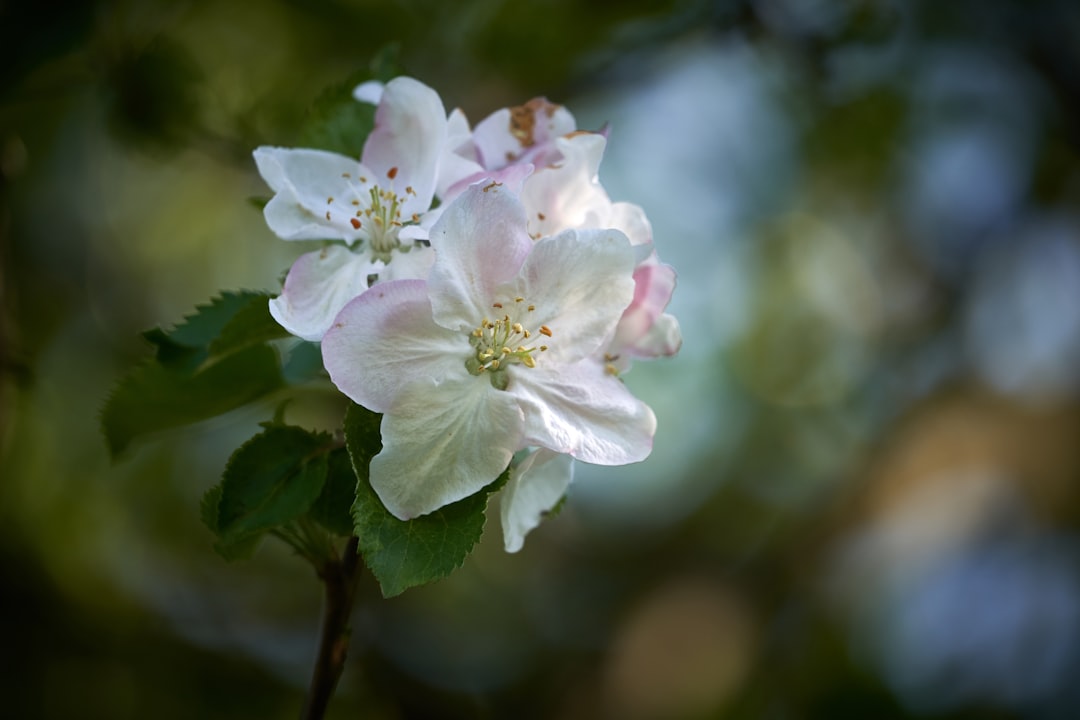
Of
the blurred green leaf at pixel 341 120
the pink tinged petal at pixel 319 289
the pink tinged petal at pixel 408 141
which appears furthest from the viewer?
the blurred green leaf at pixel 341 120

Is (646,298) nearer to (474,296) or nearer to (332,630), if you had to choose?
(474,296)

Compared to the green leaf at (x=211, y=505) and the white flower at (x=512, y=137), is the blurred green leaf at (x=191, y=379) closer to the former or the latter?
the green leaf at (x=211, y=505)

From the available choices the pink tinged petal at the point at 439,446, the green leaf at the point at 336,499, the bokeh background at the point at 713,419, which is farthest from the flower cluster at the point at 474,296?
the bokeh background at the point at 713,419

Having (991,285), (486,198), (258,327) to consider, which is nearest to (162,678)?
(258,327)

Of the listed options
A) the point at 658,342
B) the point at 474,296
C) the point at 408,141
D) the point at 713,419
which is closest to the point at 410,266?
the point at 474,296

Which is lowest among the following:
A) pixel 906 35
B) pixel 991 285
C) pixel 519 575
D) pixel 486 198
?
pixel 486 198

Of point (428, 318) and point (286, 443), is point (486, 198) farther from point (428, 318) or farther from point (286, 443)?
point (286, 443)
